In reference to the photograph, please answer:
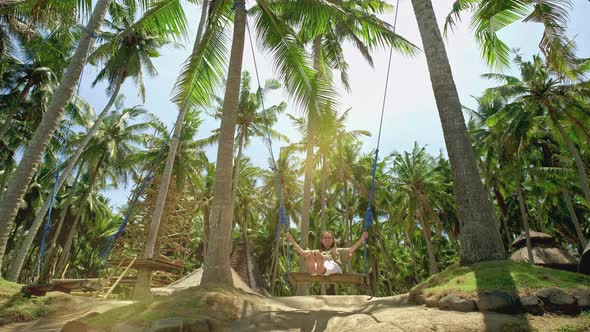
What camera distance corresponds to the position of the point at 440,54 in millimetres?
6840

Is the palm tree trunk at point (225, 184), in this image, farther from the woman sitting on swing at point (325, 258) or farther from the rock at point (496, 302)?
the rock at point (496, 302)

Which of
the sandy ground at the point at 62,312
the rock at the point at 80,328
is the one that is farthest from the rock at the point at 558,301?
the sandy ground at the point at 62,312

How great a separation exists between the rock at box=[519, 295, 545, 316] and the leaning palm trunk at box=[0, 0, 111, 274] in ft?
29.1

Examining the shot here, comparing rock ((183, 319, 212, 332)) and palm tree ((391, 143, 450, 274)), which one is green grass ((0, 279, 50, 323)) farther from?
palm tree ((391, 143, 450, 274))

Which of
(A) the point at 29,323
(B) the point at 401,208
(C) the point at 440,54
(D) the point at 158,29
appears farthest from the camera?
(B) the point at 401,208

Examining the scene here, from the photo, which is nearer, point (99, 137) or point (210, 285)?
point (210, 285)

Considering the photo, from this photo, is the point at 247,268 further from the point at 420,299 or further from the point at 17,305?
the point at 420,299

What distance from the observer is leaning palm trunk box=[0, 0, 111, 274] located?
6832mm

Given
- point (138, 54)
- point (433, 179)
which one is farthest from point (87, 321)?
point (433, 179)

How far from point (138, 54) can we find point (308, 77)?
48.7 ft

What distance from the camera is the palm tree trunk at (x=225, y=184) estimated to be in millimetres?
6532

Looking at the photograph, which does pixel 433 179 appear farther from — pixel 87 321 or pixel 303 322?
pixel 87 321

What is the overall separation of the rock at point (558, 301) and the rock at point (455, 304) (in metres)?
0.80

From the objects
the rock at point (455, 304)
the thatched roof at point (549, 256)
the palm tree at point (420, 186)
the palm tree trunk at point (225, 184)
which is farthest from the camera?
the palm tree at point (420, 186)
